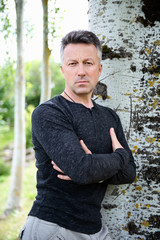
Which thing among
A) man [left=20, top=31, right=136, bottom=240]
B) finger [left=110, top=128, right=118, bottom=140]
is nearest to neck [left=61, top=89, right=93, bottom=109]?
man [left=20, top=31, right=136, bottom=240]

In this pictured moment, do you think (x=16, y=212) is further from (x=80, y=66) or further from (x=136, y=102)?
(x=80, y=66)

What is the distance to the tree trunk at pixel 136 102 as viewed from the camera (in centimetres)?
189

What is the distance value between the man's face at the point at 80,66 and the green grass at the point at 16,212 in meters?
2.70

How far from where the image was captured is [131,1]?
76.5 inches

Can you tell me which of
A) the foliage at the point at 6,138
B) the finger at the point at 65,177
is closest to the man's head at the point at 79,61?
the finger at the point at 65,177

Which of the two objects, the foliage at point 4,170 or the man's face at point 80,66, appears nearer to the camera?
the man's face at point 80,66

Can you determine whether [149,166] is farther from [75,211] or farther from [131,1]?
[131,1]

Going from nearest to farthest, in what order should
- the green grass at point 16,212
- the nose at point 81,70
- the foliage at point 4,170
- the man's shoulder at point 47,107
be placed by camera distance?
the man's shoulder at point 47,107 < the nose at point 81,70 < the green grass at point 16,212 < the foliage at point 4,170

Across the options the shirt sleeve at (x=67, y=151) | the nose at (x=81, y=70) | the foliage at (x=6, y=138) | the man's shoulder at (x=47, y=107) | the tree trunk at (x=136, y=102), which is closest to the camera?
the shirt sleeve at (x=67, y=151)

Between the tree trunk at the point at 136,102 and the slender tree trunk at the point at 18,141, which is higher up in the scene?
the tree trunk at the point at 136,102

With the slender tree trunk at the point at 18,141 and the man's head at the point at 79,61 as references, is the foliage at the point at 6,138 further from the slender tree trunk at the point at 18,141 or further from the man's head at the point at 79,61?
the man's head at the point at 79,61

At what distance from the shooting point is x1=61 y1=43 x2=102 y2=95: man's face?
1.65 metres

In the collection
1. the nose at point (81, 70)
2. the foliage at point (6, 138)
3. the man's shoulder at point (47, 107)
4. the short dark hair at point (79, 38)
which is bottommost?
the foliage at point (6, 138)

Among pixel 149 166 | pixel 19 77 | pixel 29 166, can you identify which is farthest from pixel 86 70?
pixel 29 166
